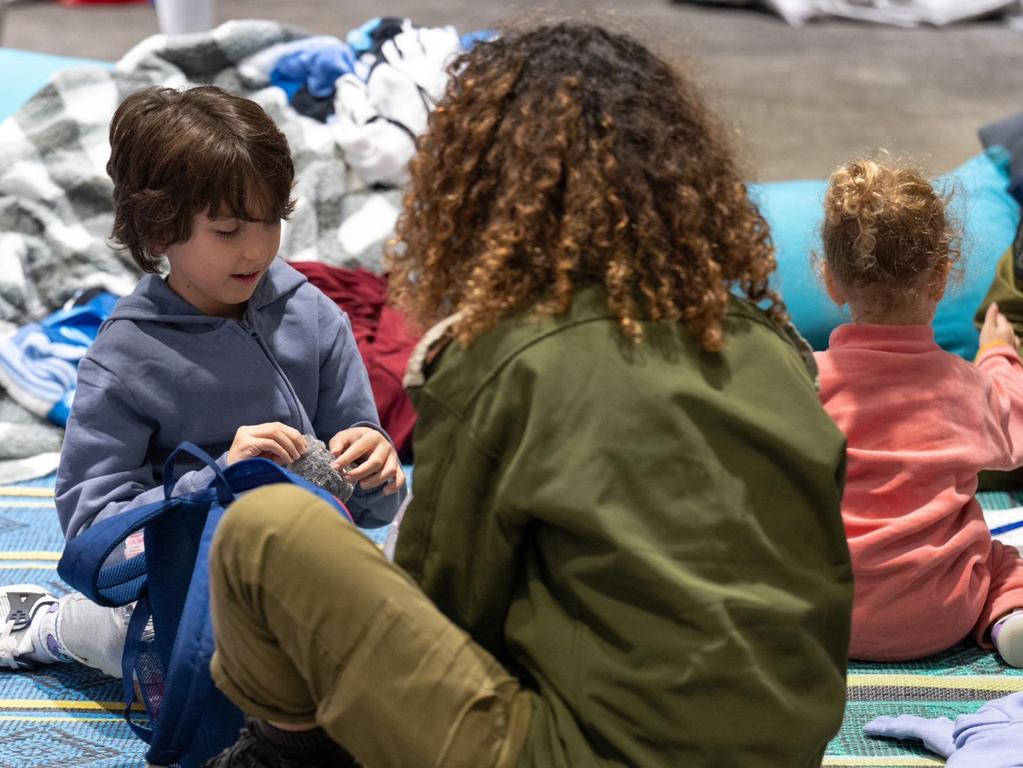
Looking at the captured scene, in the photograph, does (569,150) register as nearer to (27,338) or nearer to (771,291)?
(771,291)

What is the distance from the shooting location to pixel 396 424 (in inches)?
96.8

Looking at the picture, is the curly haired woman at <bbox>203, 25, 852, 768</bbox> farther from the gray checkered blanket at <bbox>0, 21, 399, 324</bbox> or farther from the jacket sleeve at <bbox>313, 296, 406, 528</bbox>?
the gray checkered blanket at <bbox>0, 21, 399, 324</bbox>

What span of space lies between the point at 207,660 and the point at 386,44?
7.12 feet

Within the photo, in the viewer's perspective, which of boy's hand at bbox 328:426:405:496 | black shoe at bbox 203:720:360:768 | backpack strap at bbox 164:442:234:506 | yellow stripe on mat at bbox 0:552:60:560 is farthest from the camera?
yellow stripe on mat at bbox 0:552:60:560

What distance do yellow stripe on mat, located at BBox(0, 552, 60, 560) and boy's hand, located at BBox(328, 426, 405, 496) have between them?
0.68 meters

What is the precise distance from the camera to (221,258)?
1.59 m

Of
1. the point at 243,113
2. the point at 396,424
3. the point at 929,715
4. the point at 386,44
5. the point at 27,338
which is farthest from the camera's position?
the point at 386,44

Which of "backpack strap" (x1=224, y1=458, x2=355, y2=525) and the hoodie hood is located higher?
the hoodie hood

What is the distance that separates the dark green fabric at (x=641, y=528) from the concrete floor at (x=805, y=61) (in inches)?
143

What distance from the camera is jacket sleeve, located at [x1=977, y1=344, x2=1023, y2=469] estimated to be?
186 centimetres

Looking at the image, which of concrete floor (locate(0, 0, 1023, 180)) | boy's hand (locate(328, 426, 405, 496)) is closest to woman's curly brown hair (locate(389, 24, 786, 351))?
boy's hand (locate(328, 426, 405, 496))

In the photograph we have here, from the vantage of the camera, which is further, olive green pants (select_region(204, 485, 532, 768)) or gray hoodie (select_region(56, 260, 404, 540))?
gray hoodie (select_region(56, 260, 404, 540))

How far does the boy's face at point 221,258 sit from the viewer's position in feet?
5.20

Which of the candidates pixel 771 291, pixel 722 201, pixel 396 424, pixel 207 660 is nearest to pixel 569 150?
pixel 722 201
